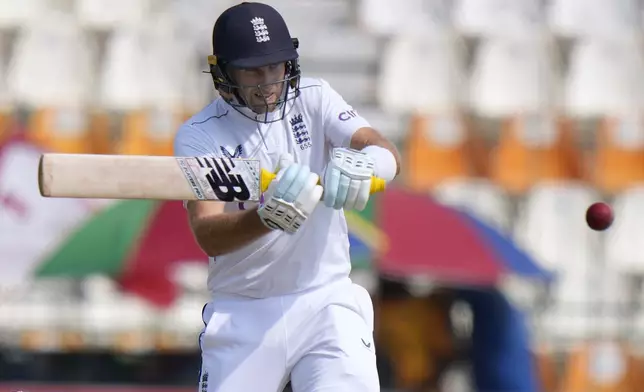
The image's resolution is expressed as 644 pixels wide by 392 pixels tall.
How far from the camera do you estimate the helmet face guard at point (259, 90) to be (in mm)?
3217

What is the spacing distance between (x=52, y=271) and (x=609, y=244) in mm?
3618

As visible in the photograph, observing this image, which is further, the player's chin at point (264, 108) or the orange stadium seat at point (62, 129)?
the orange stadium seat at point (62, 129)

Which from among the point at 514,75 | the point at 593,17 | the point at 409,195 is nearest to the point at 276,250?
the point at 409,195

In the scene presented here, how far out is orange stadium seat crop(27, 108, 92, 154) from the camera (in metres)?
7.85

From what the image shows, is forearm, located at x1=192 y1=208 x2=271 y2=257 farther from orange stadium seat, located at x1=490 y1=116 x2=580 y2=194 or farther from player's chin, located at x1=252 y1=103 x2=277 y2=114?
orange stadium seat, located at x1=490 y1=116 x2=580 y2=194

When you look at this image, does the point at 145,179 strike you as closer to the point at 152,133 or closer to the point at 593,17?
the point at 152,133

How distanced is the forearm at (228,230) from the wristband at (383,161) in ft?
0.99

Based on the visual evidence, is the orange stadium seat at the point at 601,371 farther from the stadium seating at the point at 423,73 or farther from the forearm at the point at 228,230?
the forearm at the point at 228,230

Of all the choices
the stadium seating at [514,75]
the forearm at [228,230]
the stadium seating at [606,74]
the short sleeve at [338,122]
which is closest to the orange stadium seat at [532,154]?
the stadium seating at [514,75]

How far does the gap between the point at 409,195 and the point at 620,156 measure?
189 centimetres

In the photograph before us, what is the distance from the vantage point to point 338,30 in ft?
28.6

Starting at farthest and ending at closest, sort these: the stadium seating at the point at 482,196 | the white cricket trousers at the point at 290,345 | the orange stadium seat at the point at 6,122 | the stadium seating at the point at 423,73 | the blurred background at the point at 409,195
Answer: the stadium seating at the point at 423,73, the stadium seating at the point at 482,196, the orange stadium seat at the point at 6,122, the blurred background at the point at 409,195, the white cricket trousers at the point at 290,345

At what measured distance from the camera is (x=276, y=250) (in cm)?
323

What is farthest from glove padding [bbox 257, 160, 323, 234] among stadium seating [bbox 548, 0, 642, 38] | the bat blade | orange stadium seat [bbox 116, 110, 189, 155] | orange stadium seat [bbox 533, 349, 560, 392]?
stadium seating [bbox 548, 0, 642, 38]
